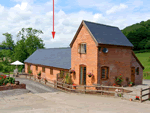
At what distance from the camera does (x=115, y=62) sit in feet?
60.4

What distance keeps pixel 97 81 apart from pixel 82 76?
2348 mm

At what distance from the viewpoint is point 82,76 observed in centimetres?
1838

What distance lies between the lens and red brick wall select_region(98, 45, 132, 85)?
1717cm

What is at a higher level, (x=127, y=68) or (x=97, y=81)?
(x=127, y=68)

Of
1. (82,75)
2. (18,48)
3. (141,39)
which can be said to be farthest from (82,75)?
(141,39)

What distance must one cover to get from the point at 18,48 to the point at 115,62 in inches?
1255

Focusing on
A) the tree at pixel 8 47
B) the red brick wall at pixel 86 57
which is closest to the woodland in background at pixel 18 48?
the tree at pixel 8 47

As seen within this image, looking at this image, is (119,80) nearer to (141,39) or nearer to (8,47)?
(8,47)

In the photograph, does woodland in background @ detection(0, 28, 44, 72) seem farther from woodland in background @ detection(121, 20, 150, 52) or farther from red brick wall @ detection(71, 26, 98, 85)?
woodland in background @ detection(121, 20, 150, 52)

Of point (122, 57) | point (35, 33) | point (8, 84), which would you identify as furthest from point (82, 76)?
point (35, 33)

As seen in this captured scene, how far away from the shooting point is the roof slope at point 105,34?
1738 centimetres

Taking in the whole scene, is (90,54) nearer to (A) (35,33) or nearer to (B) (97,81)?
(B) (97,81)

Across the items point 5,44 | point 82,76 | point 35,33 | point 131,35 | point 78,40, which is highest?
point 131,35

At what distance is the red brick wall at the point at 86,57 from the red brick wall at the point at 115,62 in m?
0.66
